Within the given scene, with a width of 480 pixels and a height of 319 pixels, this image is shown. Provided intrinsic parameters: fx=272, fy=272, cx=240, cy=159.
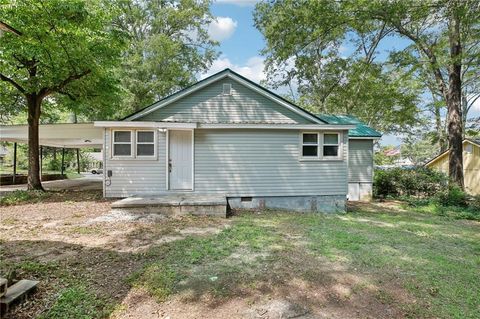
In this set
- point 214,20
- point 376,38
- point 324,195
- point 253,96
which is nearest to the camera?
point 324,195

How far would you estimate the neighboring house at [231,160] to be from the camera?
29.5ft

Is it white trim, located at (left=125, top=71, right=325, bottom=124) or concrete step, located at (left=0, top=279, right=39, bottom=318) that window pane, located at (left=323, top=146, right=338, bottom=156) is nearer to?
white trim, located at (left=125, top=71, right=325, bottom=124)

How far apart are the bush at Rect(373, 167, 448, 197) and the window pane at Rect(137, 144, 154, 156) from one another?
11439 mm

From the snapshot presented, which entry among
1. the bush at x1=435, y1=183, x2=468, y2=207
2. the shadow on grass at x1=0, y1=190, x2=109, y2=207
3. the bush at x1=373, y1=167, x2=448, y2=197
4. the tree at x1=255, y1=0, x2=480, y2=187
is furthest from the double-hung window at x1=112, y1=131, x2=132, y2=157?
the bush at x1=435, y1=183, x2=468, y2=207

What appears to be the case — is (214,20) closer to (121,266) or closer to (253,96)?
(253,96)

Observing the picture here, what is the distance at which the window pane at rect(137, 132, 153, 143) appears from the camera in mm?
9086

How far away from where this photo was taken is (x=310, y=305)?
3.32 m

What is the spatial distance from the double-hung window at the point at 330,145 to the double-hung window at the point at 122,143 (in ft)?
21.9

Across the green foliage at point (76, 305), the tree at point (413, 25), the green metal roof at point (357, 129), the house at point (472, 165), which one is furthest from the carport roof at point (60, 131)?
the house at point (472, 165)

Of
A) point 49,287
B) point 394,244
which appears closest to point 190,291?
point 49,287

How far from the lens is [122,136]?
29.6 feet

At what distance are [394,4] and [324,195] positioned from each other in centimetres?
816

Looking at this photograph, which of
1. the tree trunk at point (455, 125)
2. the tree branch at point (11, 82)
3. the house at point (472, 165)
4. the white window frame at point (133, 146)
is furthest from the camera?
the house at point (472, 165)

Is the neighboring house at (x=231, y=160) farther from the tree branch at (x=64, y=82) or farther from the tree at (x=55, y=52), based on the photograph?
the tree branch at (x=64, y=82)
